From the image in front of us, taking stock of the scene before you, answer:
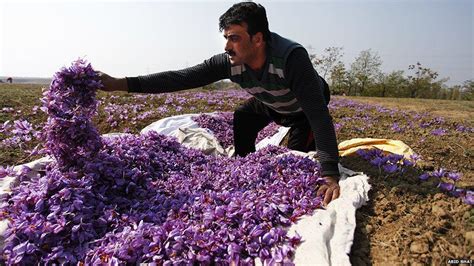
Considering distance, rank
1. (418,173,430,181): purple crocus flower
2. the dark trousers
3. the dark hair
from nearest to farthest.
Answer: the dark hair
(418,173,430,181): purple crocus flower
the dark trousers

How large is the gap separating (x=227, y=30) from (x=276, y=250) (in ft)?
7.02

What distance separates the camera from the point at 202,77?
3996mm

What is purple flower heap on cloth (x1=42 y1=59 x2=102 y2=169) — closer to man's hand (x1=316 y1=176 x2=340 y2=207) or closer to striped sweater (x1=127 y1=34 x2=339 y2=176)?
striped sweater (x1=127 y1=34 x2=339 y2=176)

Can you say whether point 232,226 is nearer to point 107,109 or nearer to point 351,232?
point 351,232

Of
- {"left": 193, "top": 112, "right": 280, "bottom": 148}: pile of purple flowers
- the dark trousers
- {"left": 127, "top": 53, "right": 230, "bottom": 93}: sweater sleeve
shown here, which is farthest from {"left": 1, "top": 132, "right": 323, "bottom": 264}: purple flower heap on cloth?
{"left": 193, "top": 112, "right": 280, "bottom": 148}: pile of purple flowers

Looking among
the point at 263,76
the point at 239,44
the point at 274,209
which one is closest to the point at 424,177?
the point at 274,209

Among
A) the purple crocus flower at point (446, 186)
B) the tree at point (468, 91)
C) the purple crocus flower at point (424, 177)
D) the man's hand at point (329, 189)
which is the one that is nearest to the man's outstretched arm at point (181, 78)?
the man's hand at point (329, 189)

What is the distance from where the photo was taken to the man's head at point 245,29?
3354 mm

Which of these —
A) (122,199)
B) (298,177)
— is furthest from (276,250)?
(122,199)

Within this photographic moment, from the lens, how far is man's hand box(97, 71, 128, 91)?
3506 millimetres

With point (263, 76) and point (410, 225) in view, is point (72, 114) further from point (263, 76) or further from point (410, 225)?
point (410, 225)

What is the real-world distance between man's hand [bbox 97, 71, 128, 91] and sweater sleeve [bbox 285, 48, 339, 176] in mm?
1709

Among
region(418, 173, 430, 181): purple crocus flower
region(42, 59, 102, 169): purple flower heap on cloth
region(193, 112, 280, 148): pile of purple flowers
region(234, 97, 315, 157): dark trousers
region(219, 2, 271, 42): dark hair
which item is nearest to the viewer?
region(42, 59, 102, 169): purple flower heap on cloth

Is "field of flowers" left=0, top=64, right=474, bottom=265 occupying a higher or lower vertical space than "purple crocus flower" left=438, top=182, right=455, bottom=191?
lower
